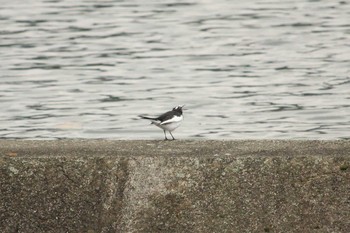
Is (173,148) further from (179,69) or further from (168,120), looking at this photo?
(179,69)

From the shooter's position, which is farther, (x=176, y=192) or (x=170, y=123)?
(x=170, y=123)

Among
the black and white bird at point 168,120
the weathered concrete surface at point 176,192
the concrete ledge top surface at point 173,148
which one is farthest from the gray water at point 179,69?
the weathered concrete surface at point 176,192

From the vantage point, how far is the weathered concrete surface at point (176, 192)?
7.16 meters

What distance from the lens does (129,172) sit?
7445mm

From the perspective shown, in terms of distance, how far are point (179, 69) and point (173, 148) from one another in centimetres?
1179

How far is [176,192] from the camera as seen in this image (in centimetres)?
729

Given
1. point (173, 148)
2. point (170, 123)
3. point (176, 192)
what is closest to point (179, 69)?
point (170, 123)

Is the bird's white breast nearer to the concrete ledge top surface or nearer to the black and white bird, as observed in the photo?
the black and white bird

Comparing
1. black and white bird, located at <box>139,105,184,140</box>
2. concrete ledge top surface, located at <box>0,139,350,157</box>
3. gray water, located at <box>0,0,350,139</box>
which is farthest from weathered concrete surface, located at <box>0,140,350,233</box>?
gray water, located at <box>0,0,350,139</box>

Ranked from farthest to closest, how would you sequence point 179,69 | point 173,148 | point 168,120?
point 179,69 < point 168,120 < point 173,148

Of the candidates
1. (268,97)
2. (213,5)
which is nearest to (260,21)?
(213,5)

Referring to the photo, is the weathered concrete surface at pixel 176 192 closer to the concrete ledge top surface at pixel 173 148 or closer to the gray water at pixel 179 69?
the concrete ledge top surface at pixel 173 148

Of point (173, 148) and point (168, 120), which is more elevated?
point (173, 148)

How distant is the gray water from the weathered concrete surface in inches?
257
